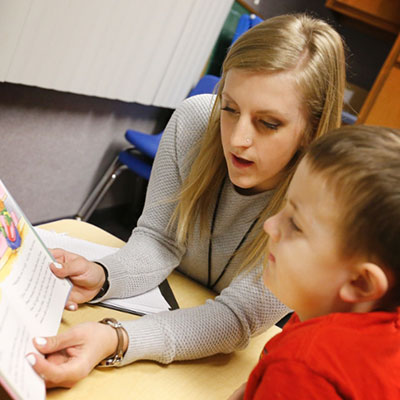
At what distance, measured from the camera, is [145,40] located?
2123mm

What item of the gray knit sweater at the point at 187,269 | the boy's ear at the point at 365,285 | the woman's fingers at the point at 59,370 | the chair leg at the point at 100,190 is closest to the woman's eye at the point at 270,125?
the gray knit sweater at the point at 187,269

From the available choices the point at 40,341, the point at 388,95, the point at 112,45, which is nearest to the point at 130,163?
the point at 112,45

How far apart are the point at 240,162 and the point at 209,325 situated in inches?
11.9

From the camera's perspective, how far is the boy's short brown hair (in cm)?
50

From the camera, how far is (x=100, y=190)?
2.41 meters

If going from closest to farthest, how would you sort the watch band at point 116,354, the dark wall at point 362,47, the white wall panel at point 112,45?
the watch band at point 116,354 → the white wall panel at point 112,45 → the dark wall at point 362,47

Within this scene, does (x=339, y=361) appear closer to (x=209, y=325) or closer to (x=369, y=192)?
(x=369, y=192)

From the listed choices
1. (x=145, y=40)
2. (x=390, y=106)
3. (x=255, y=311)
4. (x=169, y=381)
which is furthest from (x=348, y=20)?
(x=169, y=381)

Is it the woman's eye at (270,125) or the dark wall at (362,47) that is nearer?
the woman's eye at (270,125)

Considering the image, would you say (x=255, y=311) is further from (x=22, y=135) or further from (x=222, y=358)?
(x=22, y=135)

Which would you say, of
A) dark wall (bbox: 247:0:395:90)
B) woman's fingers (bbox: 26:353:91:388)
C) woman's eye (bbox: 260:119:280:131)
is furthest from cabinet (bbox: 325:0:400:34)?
woman's fingers (bbox: 26:353:91:388)

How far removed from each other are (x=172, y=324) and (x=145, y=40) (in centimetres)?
161

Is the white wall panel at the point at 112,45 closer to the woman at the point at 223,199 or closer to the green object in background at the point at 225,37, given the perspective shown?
the green object in background at the point at 225,37

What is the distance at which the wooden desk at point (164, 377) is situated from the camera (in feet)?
2.14
